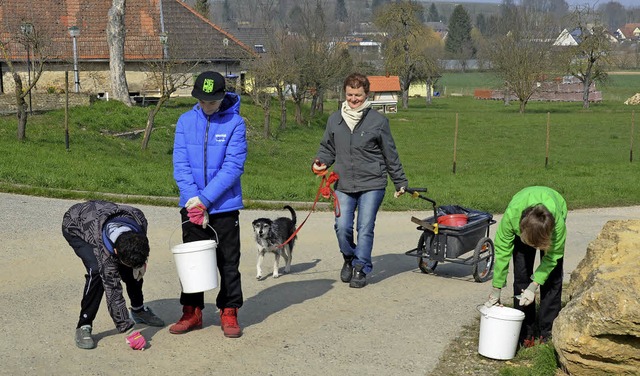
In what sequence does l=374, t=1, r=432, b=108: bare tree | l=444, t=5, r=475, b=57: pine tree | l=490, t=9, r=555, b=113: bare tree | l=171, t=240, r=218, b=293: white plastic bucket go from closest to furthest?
l=171, t=240, r=218, b=293: white plastic bucket
l=490, t=9, r=555, b=113: bare tree
l=374, t=1, r=432, b=108: bare tree
l=444, t=5, r=475, b=57: pine tree

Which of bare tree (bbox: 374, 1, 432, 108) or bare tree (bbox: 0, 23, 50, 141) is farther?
bare tree (bbox: 374, 1, 432, 108)

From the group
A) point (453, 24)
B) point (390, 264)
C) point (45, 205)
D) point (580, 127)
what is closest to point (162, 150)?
point (45, 205)

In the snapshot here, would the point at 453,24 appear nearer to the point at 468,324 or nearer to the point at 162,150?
the point at 162,150

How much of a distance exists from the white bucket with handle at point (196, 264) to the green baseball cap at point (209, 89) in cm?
124

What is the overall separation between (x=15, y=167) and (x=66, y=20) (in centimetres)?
3343

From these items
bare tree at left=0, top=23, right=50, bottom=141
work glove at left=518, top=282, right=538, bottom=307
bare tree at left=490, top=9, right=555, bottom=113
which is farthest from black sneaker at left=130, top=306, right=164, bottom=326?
bare tree at left=490, top=9, right=555, bottom=113

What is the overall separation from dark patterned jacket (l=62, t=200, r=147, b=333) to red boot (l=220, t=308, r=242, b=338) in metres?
0.95

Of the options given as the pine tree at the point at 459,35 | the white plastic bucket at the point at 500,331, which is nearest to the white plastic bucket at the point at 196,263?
the white plastic bucket at the point at 500,331

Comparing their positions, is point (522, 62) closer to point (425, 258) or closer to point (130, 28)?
point (130, 28)

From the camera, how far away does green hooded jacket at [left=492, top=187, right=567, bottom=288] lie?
6.72 m

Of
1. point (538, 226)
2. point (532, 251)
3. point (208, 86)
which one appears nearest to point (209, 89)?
point (208, 86)

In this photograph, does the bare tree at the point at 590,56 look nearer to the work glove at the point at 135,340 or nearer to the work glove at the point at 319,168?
the work glove at the point at 319,168

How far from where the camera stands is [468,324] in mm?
8219

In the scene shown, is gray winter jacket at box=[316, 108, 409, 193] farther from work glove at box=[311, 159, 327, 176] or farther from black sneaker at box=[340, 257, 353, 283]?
black sneaker at box=[340, 257, 353, 283]
